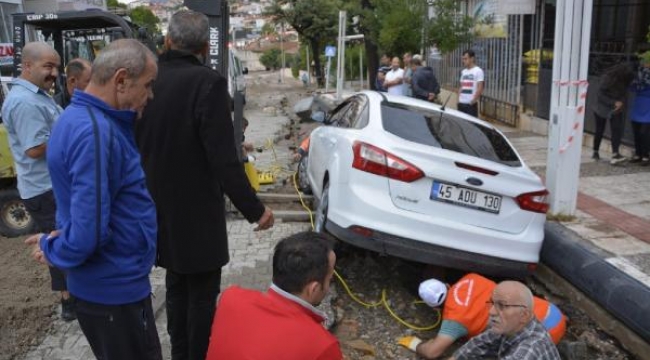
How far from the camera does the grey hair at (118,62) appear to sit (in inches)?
79.2

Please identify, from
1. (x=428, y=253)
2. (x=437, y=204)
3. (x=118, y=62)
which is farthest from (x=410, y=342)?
(x=118, y=62)

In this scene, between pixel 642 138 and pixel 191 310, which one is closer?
pixel 191 310

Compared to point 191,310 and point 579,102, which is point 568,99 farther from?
point 191,310

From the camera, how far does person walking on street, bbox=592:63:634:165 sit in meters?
8.16

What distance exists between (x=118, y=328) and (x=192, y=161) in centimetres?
92

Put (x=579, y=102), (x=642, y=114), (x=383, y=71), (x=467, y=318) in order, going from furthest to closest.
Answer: (x=383, y=71) → (x=642, y=114) → (x=579, y=102) → (x=467, y=318)

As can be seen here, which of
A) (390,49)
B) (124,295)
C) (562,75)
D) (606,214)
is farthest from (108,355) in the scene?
(390,49)

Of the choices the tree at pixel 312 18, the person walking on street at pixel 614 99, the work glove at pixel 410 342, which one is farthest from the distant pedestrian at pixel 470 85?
the tree at pixel 312 18

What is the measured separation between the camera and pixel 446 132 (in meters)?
4.84

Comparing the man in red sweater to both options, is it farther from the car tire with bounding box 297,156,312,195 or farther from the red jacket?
the car tire with bounding box 297,156,312,195

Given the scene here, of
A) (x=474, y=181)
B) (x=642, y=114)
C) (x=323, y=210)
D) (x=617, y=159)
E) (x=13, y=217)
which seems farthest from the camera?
(x=617, y=159)

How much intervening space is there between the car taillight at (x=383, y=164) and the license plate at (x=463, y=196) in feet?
0.58

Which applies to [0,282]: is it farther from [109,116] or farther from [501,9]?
[501,9]

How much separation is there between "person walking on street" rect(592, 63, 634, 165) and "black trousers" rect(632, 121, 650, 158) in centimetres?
23
